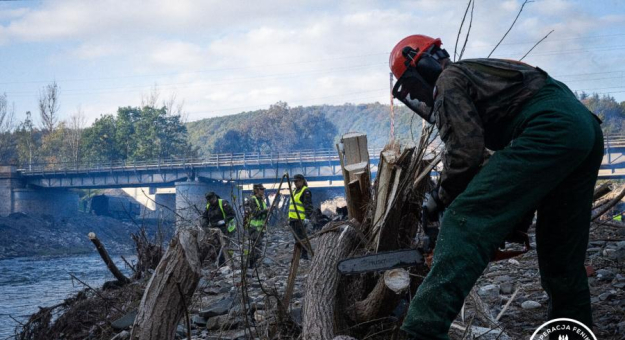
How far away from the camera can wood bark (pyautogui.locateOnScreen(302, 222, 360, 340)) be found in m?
3.29

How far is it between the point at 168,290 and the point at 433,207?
165cm

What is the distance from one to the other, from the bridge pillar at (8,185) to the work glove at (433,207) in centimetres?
4350

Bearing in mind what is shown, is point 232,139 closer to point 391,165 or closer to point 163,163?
point 163,163

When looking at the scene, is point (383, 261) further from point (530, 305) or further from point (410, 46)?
point (530, 305)

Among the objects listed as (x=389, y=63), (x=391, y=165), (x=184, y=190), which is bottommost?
(x=184, y=190)

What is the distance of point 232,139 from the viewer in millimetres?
67062

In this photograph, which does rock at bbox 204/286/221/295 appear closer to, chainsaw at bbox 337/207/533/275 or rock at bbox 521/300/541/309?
rock at bbox 521/300/541/309

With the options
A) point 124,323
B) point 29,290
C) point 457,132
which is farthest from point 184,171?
point 457,132

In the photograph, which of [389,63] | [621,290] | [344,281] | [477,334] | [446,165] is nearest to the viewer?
[446,165]

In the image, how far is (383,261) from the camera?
114 inches

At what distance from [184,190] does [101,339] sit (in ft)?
109

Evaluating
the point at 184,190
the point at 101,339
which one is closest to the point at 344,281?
the point at 101,339

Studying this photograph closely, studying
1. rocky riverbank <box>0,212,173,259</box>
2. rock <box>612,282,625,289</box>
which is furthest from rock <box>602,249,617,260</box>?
rocky riverbank <box>0,212,173,259</box>

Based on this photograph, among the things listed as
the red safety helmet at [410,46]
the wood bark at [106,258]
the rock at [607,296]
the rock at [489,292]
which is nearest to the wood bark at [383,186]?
the red safety helmet at [410,46]
